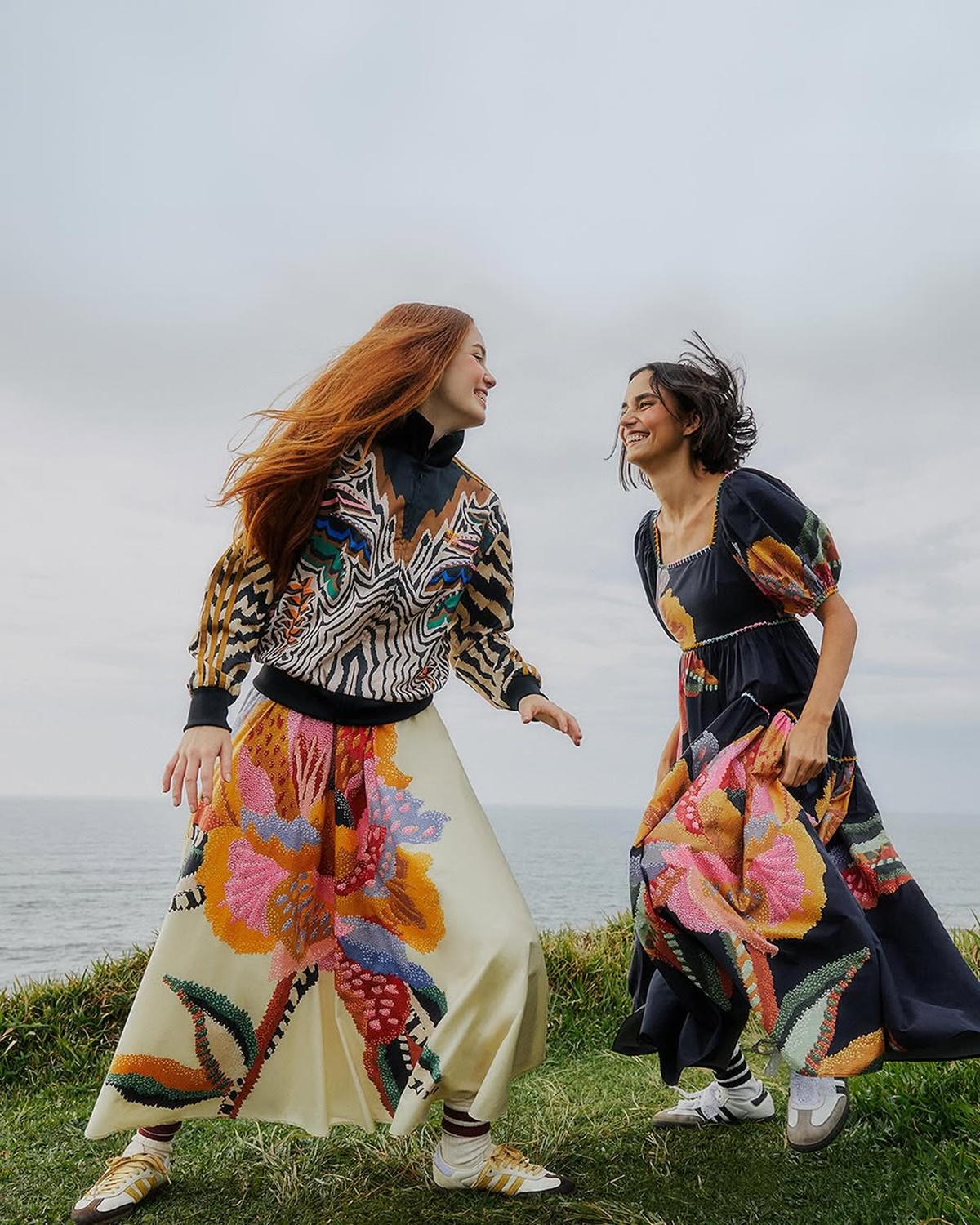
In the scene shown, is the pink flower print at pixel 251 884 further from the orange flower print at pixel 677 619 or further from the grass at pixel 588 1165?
the orange flower print at pixel 677 619

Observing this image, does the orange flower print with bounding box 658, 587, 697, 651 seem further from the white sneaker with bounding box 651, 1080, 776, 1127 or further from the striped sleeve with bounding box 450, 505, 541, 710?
the white sneaker with bounding box 651, 1080, 776, 1127

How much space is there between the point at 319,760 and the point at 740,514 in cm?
125

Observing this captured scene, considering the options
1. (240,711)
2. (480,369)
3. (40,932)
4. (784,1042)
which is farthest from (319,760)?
(40,932)

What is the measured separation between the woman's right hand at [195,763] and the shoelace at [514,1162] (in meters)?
1.13

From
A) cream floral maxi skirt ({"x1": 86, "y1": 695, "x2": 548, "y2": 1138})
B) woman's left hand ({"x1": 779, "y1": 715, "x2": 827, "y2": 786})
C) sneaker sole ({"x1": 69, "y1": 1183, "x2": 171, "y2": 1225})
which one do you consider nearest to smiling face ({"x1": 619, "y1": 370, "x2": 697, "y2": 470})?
woman's left hand ({"x1": 779, "y1": 715, "x2": 827, "y2": 786})

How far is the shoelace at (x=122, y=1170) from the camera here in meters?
2.43

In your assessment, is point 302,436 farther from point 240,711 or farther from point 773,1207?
point 773,1207

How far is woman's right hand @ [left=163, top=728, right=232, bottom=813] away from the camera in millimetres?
2357

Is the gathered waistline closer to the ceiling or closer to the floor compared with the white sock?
closer to the ceiling

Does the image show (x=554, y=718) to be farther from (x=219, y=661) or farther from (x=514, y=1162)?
(x=514, y=1162)

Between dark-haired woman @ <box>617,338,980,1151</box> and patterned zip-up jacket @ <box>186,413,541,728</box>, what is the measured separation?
675 millimetres

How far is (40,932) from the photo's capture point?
16219mm

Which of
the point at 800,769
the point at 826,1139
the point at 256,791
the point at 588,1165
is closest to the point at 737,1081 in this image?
the point at 588,1165

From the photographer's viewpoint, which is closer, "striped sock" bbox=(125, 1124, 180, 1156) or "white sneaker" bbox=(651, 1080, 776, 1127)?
"striped sock" bbox=(125, 1124, 180, 1156)
